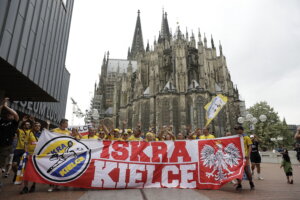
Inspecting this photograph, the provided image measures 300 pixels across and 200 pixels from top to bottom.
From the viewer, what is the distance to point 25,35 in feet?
38.0

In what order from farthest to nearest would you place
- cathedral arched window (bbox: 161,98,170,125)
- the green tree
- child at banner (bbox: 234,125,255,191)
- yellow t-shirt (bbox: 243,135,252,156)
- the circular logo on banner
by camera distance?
the green tree
cathedral arched window (bbox: 161,98,170,125)
yellow t-shirt (bbox: 243,135,252,156)
child at banner (bbox: 234,125,255,191)
the circular logo on banner

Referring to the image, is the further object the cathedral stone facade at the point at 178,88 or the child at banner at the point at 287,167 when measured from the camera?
the cathedral stone facade at the point at 178,88

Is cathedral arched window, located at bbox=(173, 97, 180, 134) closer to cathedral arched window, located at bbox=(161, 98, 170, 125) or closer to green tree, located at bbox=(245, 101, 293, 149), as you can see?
cathedral arched window, located at bbox=(161, 98, 170, 125)

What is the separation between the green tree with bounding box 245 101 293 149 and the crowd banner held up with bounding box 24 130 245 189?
1169 inches

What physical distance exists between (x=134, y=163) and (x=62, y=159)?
1.97 meters

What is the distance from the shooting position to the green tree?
31.3m

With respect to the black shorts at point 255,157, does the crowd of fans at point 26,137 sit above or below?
above

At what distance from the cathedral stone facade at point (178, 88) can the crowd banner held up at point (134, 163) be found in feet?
75.3

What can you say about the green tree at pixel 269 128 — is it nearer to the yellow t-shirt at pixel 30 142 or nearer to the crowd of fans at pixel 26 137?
the crowd of fans at pixel 26 137

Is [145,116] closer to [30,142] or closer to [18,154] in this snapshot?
[18,154]

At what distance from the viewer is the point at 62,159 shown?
4797 millimetres

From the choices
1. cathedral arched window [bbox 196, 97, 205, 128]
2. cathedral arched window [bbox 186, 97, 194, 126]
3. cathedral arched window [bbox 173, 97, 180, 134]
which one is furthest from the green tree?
cathedral arched window [bbox 173, 97, 180, 134]

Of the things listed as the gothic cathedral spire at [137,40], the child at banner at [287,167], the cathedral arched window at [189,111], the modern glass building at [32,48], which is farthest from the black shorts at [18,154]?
the gothic cathedral spire at [137,40]

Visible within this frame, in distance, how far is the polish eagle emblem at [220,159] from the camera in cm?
506
